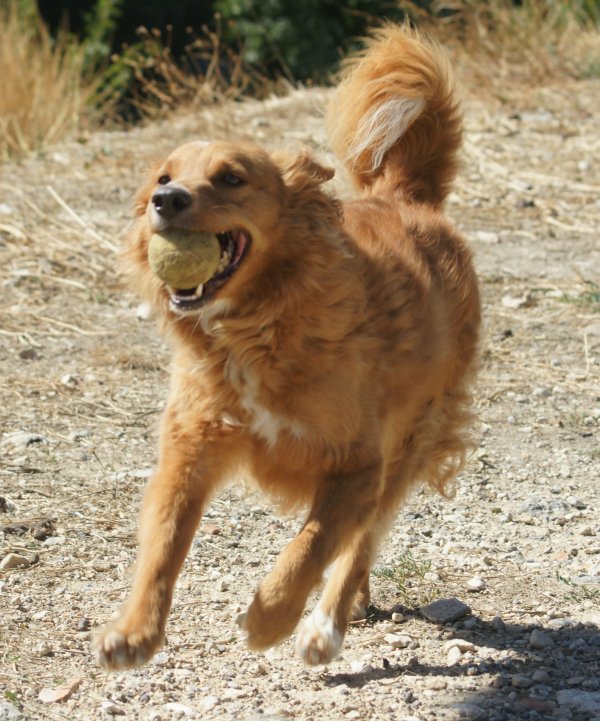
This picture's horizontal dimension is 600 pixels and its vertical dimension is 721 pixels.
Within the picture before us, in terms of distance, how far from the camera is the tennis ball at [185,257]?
374cm

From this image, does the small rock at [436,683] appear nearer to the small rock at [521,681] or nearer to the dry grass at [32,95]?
the small rock at [521,681]

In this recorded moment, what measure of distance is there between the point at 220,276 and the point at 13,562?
1.59 meters

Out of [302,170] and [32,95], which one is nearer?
[302,170]

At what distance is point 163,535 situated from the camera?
377cm

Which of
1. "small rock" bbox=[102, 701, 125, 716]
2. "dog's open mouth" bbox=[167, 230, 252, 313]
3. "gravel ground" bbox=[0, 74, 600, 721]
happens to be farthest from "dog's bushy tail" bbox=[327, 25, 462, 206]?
"small rock" bbox=[102, 701, 125, 716]

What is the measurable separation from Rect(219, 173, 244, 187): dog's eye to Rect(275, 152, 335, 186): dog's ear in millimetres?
212

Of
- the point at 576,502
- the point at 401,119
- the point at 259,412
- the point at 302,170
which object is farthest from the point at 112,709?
the point at 401,119

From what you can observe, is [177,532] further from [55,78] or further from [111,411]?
[55,78]

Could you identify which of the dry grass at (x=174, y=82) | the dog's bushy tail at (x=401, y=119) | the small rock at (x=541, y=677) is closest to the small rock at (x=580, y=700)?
the small rock at (x=541, y=677)

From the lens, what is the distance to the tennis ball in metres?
3.74

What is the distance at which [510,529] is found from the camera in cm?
509

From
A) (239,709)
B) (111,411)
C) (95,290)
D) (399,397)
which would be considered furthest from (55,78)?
(239,709)

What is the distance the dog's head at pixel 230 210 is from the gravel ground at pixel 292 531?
889mm

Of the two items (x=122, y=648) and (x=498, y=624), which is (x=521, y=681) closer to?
(x=498, y=624)
